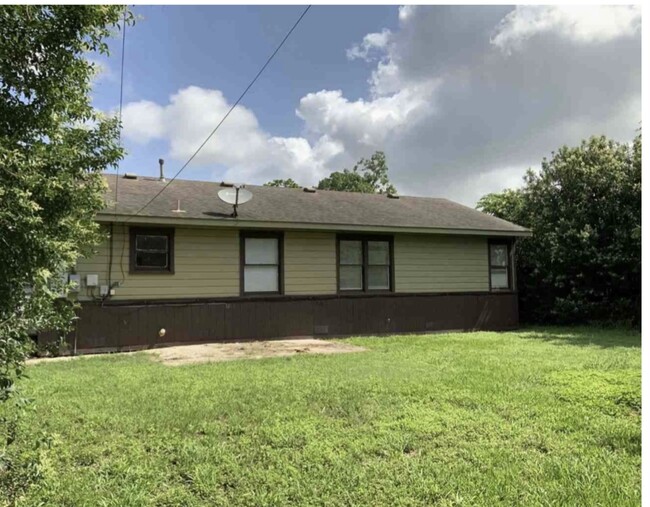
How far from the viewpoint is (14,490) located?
2549mm

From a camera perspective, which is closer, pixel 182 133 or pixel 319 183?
pixel 182 133

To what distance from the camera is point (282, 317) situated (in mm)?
9992

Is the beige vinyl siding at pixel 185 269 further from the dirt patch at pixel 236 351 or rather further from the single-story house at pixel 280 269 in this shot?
the dirt patch at pixel 236 351

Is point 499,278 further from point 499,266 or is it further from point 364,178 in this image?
point 364,178

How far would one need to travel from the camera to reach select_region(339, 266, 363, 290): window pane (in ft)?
35.2

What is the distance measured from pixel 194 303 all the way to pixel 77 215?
6775mm

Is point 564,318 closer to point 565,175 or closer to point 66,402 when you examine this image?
point 565,175

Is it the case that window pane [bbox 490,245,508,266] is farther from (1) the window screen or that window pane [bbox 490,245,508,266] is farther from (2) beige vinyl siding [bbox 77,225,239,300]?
(2) beige vinyl siding [bbox 77,225,239,300]

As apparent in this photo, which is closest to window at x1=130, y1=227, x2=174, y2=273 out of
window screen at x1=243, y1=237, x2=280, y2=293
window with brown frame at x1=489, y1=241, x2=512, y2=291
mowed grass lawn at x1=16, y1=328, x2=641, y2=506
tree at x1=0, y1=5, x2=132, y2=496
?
window screen at x1=243, y1=237, x2=280, y2=293

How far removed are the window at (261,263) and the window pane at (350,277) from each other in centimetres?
143

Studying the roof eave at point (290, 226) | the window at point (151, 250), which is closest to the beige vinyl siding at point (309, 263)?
the roof eave at point (290, 226)

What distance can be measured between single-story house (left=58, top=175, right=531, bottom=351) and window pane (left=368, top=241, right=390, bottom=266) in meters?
0.02

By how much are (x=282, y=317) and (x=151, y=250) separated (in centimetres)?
283

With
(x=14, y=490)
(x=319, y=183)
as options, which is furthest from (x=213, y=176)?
(x=319, y=183)
